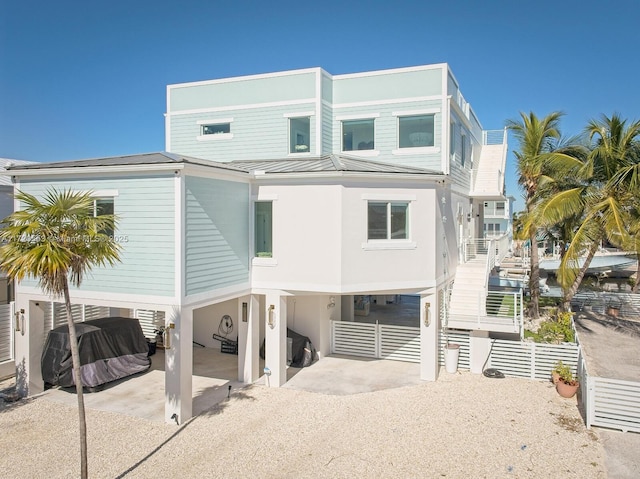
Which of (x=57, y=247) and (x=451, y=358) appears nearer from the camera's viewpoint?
(x=57, y=247)

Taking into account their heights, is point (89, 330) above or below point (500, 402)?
above

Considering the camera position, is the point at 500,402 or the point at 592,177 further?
the point at 592,177

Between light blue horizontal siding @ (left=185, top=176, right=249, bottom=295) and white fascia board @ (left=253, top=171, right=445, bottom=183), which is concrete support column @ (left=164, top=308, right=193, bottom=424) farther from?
white fascia board @ (left=253, top=171, right=445, bottom=183)

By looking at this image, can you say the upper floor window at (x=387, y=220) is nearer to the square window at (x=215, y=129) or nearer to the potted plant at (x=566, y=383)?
the potted plant at (x=566, y=383)

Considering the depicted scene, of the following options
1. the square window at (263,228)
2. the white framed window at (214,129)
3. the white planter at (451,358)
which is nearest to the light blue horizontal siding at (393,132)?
the white framed window at (214,129)

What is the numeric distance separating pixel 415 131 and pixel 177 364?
12.2 meters

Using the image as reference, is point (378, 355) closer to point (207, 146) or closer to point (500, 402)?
point (500, 402)

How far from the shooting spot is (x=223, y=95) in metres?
20.6

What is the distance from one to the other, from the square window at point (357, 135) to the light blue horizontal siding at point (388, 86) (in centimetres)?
90

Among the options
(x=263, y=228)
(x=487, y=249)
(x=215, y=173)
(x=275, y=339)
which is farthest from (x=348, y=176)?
(x=487, y=249)

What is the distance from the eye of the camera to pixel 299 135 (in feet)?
64.8

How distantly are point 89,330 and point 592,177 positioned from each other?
19468 mm

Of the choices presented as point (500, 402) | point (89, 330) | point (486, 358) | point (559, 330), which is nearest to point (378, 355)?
point (486, 358)

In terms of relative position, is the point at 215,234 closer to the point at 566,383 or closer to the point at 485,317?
the point at 485,317
